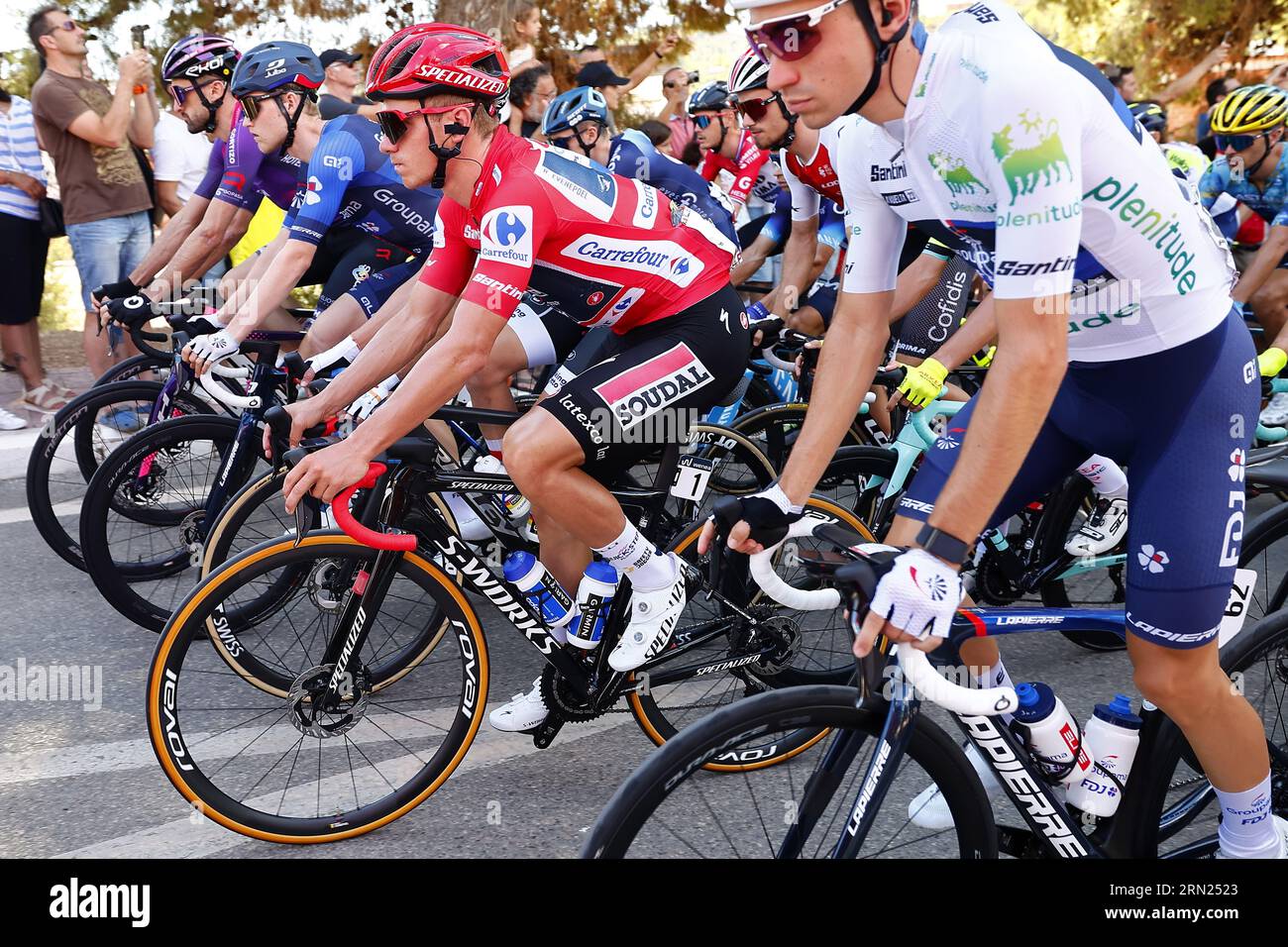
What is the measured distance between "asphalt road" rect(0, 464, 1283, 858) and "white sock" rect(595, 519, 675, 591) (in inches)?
24.9

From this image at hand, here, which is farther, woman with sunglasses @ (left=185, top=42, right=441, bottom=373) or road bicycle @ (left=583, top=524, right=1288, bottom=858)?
woman with sunglasses @ (left=185, top=42, right=441, bottom=373)

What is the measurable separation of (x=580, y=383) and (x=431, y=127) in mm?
822

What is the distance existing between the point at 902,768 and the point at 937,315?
3.55 meters

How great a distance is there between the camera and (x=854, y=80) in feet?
7.00

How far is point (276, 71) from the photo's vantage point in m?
4.84

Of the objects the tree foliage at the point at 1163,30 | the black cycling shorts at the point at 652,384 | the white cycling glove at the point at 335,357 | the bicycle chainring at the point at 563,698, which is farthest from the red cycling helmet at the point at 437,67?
the tree foliage at the point at 1163,30

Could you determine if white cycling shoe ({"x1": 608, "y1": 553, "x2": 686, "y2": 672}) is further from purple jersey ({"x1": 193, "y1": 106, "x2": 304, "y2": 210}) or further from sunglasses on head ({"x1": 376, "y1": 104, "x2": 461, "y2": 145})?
purple jersey ({"x1": 193, "y1": 106, "x2": 304, "y2": 210})

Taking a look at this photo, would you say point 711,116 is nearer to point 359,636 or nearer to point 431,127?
point 431,127

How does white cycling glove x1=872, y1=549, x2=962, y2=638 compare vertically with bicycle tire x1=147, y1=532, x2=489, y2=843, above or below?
above

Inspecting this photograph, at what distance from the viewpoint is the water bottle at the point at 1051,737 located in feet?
8.30

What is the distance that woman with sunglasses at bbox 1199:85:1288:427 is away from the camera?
5.91m

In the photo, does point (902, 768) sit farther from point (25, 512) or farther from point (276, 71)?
point (25, 512)

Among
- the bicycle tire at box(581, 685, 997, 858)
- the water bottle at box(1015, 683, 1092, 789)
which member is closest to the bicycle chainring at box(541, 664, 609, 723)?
the bicycle tire at box(581, 685, 997, 858)
